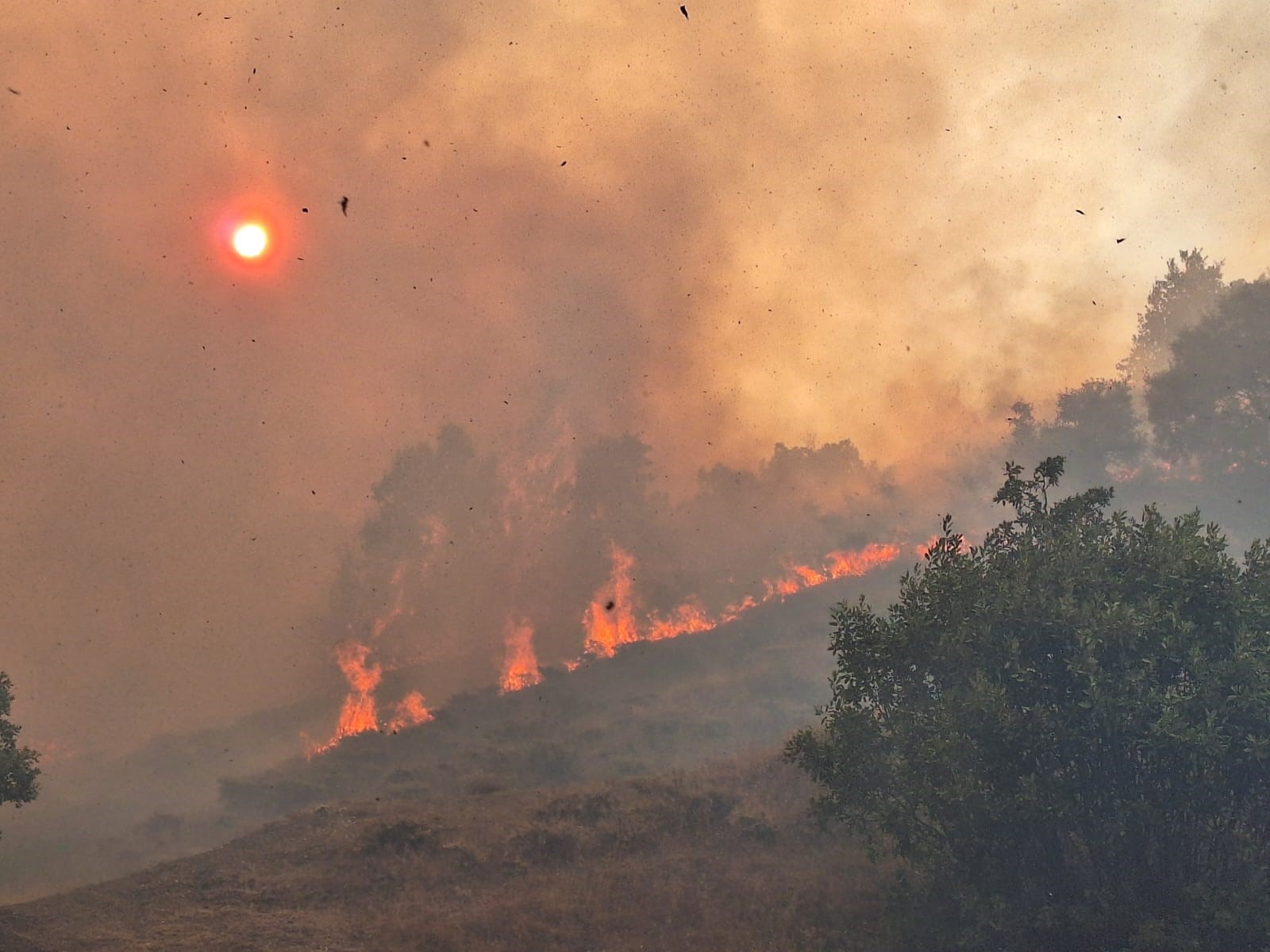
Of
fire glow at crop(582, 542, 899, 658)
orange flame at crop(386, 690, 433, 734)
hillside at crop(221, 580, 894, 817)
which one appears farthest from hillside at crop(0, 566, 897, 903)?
orange flame at crop(386, 690, 433, 734)

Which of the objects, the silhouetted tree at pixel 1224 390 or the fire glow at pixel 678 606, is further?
the fire glow at pixel 678 606

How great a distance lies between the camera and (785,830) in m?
40.6

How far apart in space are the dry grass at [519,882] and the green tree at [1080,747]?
6.92m

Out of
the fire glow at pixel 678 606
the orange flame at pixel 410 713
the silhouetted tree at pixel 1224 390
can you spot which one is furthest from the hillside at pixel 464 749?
the silhouetted tree at pixel 1224 390

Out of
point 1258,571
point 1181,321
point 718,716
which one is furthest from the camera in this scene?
point 1181,321

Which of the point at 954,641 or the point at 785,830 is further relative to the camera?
the point at 785,830

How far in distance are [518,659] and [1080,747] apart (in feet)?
292

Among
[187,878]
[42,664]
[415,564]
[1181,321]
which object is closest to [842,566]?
[1181,321]

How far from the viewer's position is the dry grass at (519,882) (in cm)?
2925

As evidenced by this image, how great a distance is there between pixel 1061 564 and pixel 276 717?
403 ft

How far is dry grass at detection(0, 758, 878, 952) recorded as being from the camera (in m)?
29.2

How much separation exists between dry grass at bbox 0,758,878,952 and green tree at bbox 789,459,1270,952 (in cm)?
692

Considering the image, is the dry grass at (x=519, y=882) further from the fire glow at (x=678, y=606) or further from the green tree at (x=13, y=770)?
the fire glow at (x=678, y=606)

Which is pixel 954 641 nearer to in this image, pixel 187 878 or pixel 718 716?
pixel 187 878
